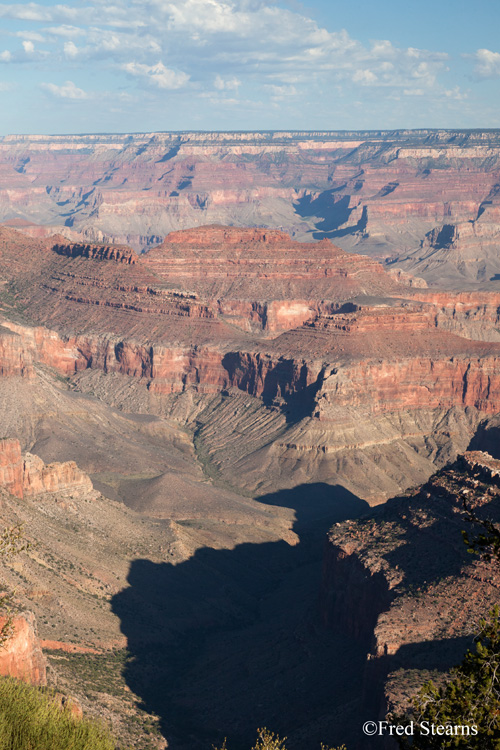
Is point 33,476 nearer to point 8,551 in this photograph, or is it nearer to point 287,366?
point 8,551

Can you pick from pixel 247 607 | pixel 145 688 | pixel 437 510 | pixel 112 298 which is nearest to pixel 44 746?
pixel 145 688

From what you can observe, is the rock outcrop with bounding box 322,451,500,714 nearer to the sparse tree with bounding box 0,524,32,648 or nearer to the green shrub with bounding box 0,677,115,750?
the sparse tree with bounding box 0,524,32,648

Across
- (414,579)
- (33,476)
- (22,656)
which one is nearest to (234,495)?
(33,476)

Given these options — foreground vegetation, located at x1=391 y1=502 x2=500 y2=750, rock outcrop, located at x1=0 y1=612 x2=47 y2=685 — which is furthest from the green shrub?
foreground vegetation, located at x1=391 y1=502 x2=500 y2=750

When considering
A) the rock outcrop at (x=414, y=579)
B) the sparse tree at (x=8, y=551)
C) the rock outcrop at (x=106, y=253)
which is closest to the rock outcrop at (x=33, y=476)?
the sparse tree at (x=8, y=551)

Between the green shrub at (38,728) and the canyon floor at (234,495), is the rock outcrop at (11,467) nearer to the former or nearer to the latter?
the canyon floor at (234,495)
